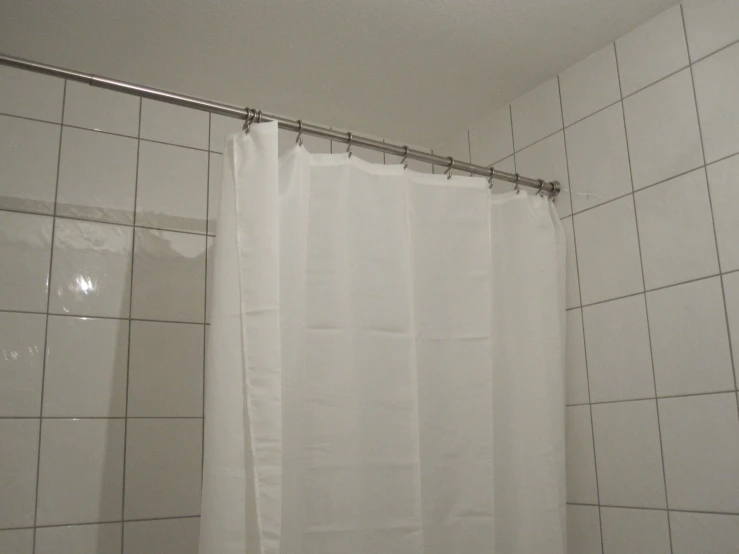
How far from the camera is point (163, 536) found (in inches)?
64.3

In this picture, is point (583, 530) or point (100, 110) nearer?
point (583, 530)

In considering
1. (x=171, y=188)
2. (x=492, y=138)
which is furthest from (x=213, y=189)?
(x=492, y=138)

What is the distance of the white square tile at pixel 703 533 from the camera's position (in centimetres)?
130

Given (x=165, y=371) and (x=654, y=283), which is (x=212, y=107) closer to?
(x=165, y=371)

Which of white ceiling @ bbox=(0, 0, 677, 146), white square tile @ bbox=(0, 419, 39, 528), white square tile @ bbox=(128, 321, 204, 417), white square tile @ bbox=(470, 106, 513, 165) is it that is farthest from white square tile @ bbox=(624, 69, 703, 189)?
white square tile @ bbox=(0, 419, 39, 528)

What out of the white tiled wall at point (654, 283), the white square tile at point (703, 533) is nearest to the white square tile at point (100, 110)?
the white tiled wall at point (654, 283)

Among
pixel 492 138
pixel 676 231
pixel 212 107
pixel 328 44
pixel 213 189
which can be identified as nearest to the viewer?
pixel 212 107

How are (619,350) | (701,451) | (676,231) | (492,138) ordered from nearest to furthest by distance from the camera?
1. (701,451)
2. (676,231)
3. (619,350)
4. (492,138)

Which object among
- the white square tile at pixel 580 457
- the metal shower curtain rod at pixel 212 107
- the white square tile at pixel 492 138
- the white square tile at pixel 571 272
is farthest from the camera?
the white square tile at pixel 492 138

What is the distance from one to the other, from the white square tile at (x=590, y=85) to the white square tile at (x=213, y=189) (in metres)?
1.01

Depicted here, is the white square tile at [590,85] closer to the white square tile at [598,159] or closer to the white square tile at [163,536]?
the white square tile at [598,159]

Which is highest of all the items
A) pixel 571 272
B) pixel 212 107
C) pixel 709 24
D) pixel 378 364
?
pixel 709 24

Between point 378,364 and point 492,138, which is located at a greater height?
point 492,138

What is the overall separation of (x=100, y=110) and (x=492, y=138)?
1.18 m
